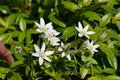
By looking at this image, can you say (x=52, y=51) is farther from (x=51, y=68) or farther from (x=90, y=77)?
(x=90, y=77)

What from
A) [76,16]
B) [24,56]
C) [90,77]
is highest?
[76,16]

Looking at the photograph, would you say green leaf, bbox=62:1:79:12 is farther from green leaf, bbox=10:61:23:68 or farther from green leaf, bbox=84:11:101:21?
green leaf, bbox=10:61:23:68

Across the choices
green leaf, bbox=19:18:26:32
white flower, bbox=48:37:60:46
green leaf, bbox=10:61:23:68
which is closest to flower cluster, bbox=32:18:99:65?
white flower, bbox=48:37:60:46

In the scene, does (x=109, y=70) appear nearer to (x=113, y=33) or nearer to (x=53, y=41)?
(x=113, y=33)

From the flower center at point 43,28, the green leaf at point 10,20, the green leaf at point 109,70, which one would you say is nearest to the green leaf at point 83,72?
the green leaf at point 109,70

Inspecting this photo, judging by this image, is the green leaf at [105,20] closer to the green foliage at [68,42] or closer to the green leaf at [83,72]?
the green foliage at [68,42]

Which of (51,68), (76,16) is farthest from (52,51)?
(76,16)

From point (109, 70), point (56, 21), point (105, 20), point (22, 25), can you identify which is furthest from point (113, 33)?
point (22, 25)
